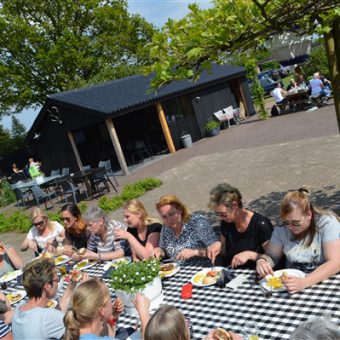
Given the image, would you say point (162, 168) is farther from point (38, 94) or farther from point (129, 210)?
point (38, 94)

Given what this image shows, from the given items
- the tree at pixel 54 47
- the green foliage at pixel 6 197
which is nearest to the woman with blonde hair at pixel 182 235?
the green foliage at pixel 6 197

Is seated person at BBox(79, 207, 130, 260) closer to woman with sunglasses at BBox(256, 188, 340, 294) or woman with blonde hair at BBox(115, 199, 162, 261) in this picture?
woman with blonde hair at BBox(115, 199, 162, 261)

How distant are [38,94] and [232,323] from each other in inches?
1328

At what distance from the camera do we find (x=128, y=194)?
12844mm

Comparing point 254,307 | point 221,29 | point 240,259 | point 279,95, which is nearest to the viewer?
point 254,307

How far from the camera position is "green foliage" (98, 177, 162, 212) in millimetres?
12281

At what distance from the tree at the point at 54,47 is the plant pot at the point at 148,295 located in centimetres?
3057

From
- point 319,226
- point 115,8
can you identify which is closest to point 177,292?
point 319,226

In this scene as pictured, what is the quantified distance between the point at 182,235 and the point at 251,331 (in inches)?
78.7

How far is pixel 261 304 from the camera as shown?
2811 millimetres

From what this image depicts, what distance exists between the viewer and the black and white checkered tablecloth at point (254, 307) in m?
2.52

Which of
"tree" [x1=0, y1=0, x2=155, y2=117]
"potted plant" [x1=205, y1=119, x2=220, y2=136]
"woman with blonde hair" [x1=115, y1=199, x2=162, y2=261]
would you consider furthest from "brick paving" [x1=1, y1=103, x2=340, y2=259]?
"tree" [x1=0, y1=0, x2=155, y2=117]

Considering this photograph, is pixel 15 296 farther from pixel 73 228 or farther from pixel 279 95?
pixel 279 95

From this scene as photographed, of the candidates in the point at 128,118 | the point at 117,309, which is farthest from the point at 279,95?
the point at 117,309
